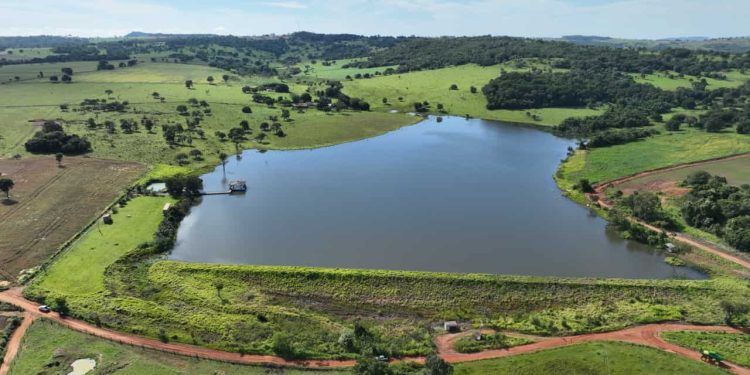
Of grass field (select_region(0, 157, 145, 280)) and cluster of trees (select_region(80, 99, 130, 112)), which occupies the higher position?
cluster of trees (select_region(80, 99, 130, 112))

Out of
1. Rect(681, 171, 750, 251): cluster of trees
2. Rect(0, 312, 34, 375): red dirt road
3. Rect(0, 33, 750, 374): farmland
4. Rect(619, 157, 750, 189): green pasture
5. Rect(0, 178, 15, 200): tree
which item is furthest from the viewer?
Rect(619, 157, 750, 189): green pasture

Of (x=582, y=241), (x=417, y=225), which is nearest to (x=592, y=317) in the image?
(x=582, y=241)

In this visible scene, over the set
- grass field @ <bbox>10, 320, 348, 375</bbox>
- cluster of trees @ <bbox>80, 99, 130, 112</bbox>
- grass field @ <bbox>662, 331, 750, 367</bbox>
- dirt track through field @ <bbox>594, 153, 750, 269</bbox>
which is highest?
cluster of trees @ <bbox>80, 99, 130, 112</bbox>

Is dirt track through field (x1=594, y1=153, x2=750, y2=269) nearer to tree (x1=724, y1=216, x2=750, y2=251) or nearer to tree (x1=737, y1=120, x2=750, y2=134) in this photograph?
tree (x1=724, y1=216, x2=750, y2=251)

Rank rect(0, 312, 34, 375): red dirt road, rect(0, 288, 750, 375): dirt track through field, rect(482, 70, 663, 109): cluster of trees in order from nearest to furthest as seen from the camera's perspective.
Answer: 1. rect(0, 312, 34, 375): red dirt road
2. rect(0, 288, 750, 375): dirt track through field
3. rect(482, 70, 663, 109): cluster of trees

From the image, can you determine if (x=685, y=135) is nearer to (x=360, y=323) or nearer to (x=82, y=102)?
(x=360, y=323)

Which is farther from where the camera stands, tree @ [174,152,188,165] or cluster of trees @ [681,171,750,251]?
tree @ [174,152,188,165]

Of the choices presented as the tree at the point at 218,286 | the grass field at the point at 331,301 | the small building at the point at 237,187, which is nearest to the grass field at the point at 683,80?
the grass field at the point at 331,301

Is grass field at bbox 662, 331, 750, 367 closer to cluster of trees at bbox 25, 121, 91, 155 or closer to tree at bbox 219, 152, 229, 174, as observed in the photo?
tree at bbox 219, 152, 229, 174

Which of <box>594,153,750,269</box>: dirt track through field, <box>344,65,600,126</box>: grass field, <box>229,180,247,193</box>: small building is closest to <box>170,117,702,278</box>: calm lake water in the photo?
<box>229,180,247,193</box>: small building
